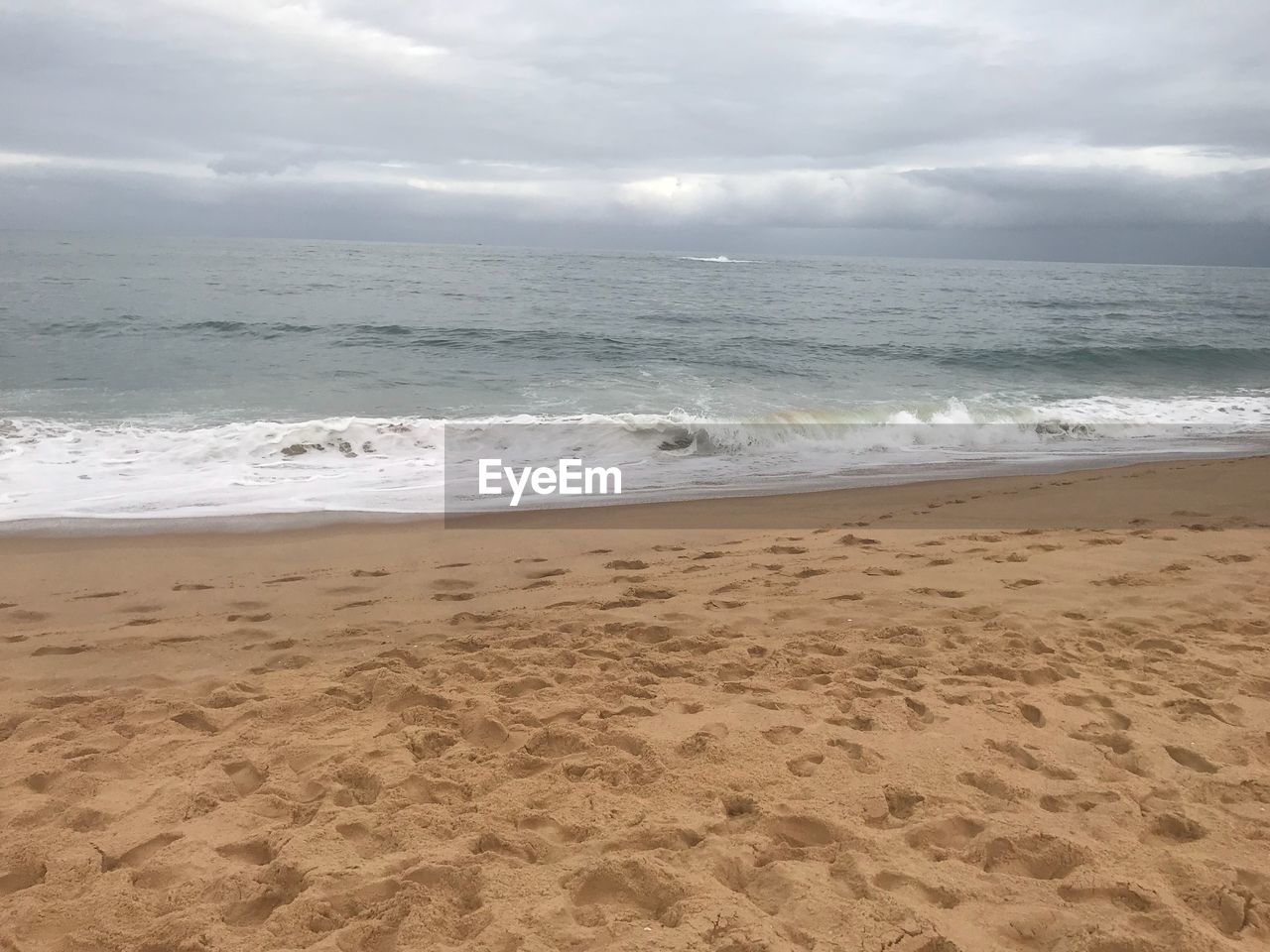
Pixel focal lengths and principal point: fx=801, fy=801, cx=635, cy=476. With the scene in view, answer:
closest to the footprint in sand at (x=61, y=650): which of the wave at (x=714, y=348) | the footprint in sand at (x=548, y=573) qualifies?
the footprint in sand at (x=548, y=573)

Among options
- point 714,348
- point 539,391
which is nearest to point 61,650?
point 539,391

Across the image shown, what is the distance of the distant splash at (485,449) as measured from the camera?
786 centimetres

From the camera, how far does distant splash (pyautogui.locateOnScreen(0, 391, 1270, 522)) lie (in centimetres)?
786

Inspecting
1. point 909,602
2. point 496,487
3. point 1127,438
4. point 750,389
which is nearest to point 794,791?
point 909,602

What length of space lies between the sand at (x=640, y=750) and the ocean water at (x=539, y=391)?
9.94 feet

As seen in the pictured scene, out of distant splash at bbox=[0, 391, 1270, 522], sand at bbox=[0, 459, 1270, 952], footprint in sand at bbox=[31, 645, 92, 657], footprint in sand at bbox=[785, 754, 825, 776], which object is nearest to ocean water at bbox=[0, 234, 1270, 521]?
distant splash at bbox=[0, 391, 1270, 522]

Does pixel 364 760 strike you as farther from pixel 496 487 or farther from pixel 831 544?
pixel 496 487

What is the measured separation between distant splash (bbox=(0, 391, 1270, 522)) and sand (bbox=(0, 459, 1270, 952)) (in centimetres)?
197

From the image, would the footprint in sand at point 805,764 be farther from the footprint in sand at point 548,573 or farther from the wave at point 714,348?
the wave at point 714,348

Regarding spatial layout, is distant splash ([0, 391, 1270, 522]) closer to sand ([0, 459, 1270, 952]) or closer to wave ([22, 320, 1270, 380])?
sand ([0, 459, 1270, 952])

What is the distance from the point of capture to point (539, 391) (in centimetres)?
1511

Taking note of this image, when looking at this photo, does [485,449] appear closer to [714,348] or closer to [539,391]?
[539,391]

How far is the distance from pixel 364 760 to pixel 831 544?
403cm

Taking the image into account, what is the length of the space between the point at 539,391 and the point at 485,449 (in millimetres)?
4727
